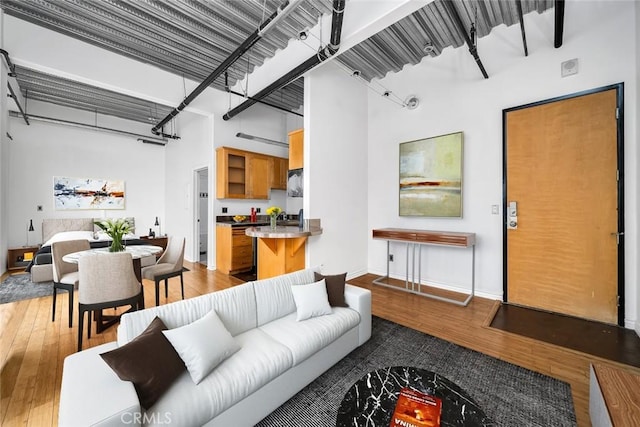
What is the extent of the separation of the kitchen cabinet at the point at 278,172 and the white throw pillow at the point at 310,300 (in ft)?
13.9

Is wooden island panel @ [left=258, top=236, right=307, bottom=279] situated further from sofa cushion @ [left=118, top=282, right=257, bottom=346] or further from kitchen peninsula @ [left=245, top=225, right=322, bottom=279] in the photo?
sofa cushion @ [left=118, top=282, right=257, bottom=346]

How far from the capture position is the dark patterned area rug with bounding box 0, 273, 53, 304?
3.64m

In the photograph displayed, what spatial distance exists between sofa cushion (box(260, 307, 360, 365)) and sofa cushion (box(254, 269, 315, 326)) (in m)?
0.06

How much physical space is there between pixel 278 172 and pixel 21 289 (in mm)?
4837

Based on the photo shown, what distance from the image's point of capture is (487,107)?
3.62 metres

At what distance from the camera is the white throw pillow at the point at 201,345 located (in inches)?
55.6

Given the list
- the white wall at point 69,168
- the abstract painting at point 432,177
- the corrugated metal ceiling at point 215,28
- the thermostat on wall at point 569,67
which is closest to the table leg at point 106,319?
the corrugated metal ceiling at point 215,28

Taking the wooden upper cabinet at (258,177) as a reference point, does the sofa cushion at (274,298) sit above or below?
below

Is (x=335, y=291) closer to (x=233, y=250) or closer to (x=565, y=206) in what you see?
(x=565, y=206)

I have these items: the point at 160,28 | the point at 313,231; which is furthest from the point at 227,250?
the point at 160,28

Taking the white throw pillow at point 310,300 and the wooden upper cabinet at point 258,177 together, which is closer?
the white throw pillow at point 310,300

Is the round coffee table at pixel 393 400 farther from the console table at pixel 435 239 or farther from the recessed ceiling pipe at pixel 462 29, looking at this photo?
the recessed ceiling pipe at pixel 462 29

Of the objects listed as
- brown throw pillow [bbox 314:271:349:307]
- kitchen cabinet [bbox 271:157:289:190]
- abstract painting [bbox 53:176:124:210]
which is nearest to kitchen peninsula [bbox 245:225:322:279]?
brown throw pillow [bbox 314:271:349:307]

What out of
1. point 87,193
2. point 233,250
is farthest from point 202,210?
point 87,193
